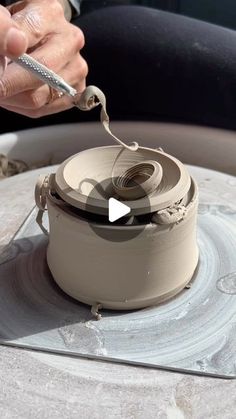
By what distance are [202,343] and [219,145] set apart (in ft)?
3.03

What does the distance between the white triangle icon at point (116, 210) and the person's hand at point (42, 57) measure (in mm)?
347

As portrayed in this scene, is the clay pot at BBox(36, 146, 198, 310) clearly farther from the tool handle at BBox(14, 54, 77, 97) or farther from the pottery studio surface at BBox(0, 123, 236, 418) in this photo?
the tool handle at BBox(14, 54, 77, 97)

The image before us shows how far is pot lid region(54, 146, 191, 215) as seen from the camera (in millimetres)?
1086

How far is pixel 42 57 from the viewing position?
1.35 meters

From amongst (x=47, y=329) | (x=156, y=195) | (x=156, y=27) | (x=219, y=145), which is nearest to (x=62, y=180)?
(x=156, y=195)

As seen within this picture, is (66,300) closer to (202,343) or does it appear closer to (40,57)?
(202,343)

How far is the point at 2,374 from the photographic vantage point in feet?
3.55

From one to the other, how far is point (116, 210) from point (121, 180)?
0.39ft

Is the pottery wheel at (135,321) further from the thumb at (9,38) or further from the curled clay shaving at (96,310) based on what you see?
the thumb at (9,38)

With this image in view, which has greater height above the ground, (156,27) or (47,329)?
(156,27)

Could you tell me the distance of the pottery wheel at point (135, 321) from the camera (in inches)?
43.2

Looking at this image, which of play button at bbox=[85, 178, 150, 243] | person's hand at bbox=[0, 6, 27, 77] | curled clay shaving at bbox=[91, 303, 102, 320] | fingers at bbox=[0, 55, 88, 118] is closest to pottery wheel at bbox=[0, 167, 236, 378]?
curled clay shaving at bbox=[91, 303, 102, 320]

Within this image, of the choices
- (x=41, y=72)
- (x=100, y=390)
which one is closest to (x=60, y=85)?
(x=41, y=72)

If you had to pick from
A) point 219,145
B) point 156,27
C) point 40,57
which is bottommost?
point 219,145
